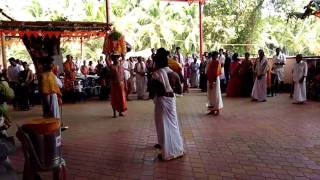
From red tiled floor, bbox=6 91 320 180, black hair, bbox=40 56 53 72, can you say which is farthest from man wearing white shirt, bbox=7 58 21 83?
black hair, bbox=40 56 53 72

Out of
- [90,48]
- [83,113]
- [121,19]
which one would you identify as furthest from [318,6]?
[90,48]

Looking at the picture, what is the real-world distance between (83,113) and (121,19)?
15.0 metres

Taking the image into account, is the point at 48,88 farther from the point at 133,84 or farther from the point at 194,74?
the point at 194,74

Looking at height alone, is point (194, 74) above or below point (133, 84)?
above

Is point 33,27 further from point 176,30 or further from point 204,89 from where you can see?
point 176,30

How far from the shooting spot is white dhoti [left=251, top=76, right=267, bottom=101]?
39.0ft

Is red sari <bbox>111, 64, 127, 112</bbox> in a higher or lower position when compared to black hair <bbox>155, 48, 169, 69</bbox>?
lower

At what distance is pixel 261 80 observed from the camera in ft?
39.8

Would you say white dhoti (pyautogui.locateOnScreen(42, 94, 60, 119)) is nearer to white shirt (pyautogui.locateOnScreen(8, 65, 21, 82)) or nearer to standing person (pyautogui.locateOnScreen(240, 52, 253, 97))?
white shirt (pyautogui.locateOnScreen(8, 65, 21, 82))

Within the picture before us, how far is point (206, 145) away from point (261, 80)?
6216 mm

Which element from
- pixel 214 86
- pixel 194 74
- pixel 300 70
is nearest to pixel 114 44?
pixel 214 86

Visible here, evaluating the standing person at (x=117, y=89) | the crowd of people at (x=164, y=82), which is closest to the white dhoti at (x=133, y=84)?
the crowd of people at (x=164, y=82)

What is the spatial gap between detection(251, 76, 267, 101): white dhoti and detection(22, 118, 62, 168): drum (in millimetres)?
8671

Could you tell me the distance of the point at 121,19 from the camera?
2483 centimetres
